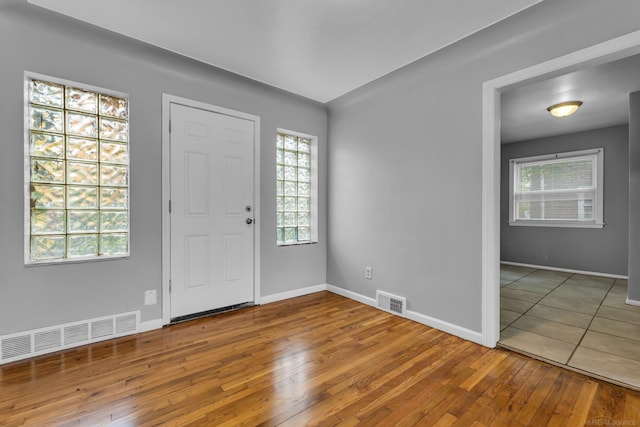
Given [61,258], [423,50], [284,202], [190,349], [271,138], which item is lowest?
[190,349]

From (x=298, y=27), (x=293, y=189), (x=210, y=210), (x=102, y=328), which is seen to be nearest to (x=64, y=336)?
(x=102, y=328)

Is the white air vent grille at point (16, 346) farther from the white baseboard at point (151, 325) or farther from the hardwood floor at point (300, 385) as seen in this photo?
the white baseboard at point (151, 325)

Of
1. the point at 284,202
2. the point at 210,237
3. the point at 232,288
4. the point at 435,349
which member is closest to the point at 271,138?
the point at 284,202

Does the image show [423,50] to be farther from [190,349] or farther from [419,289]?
[190,349]

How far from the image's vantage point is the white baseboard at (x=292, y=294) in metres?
3.29

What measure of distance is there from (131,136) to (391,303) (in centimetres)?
296

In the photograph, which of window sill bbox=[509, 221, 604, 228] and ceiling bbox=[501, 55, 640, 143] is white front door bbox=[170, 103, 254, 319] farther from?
window sill bbox=[509, 221, 604, 228]

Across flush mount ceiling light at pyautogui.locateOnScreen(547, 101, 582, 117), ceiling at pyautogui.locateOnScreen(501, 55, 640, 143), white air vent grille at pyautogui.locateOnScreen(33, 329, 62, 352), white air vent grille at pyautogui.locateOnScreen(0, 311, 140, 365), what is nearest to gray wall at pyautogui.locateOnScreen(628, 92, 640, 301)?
ceiling at pyautogui.locateOnScreen(501, 55, 640, 143)

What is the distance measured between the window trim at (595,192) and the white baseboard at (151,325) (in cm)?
609

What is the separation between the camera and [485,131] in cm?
225

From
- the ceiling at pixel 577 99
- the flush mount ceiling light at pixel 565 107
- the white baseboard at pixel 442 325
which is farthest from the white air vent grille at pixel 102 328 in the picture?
the flush mount ceiling light at pixel 565 107

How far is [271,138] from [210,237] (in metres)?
1.34

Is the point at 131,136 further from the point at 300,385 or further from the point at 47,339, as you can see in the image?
the point at 300,385

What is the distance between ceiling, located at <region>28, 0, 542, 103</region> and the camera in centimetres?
193
